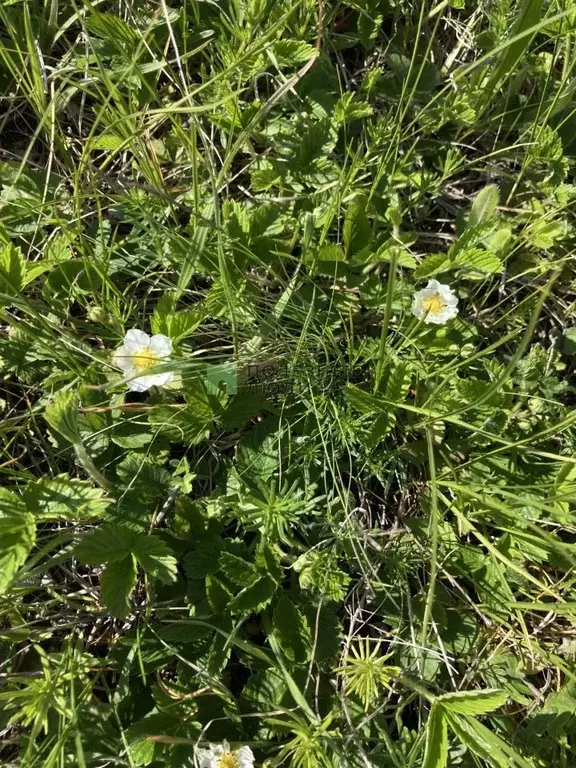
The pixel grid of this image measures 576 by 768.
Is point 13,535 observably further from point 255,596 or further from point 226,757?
point 226,757

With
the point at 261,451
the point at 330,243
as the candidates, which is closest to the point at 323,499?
the point at 261,451

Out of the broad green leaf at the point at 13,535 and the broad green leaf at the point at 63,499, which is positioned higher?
the broad green leaf at the point at 13,535

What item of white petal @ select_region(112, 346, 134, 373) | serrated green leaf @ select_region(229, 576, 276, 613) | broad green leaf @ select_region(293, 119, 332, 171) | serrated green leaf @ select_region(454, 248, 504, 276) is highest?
broad green leaf @ select_region(293, 119, 332, 171)

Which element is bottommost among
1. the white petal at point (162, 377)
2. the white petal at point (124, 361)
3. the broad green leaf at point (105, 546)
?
the broad green leaf at point (105, 546)

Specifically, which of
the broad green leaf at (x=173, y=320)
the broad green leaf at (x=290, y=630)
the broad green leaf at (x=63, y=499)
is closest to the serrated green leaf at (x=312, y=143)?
the broad green leaf at (x=173, y=320)

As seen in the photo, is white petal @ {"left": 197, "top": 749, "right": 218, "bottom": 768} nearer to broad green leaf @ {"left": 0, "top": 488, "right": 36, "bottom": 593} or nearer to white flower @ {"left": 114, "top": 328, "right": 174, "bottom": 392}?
broad green leaf @ {"left": 0, "top": 488, "right": 36, "bottom": 593}

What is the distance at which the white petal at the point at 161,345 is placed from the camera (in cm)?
144

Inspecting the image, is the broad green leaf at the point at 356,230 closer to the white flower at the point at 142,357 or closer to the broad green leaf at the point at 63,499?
the white flower at the point at 142,357

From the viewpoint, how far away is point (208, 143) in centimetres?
168

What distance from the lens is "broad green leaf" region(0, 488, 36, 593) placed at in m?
1.21

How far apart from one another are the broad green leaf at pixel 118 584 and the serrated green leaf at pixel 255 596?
9.2 inches

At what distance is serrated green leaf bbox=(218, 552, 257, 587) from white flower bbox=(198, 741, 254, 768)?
0.33m

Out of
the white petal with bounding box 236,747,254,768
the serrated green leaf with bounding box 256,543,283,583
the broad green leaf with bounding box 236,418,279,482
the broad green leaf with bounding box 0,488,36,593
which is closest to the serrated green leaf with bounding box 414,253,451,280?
the broad green leaf with bounding box 236,418,279,482

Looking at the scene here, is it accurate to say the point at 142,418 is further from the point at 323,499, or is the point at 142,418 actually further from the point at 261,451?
the point at 323,499
